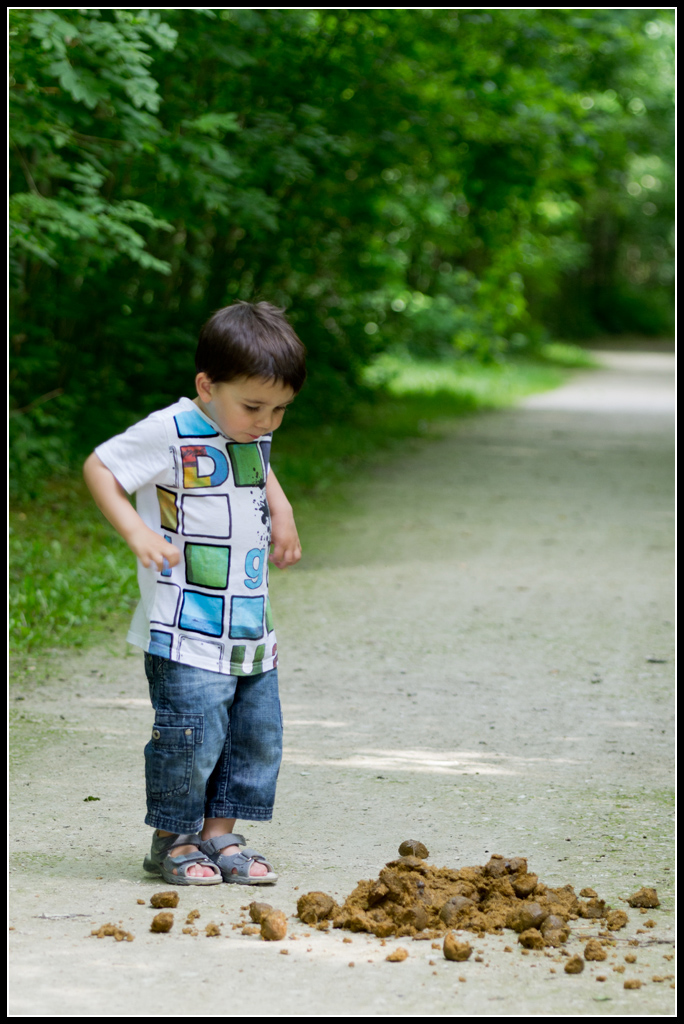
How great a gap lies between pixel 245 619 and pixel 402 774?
123 cm

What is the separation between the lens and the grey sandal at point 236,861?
10.3ft

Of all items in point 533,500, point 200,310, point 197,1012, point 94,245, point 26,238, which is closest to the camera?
point 197,1012

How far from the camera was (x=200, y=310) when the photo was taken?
1108cm

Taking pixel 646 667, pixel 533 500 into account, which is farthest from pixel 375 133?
pixel 646 667

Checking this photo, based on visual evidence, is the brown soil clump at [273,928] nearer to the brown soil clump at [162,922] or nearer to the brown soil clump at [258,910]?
the brown soil clump at [258,910]

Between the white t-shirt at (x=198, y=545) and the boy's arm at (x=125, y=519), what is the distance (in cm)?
5

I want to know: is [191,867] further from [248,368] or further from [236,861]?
[248,368]

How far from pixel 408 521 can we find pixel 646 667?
11.6 feet

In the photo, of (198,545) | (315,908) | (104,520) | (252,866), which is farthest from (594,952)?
(104,520)

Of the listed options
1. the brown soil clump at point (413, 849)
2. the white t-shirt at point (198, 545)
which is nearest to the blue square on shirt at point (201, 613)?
the white t-shirt at point (198, 545)

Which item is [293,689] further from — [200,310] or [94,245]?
[200,310]

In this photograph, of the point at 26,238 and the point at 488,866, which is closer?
the point at 488,866

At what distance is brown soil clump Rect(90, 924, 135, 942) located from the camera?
2.75m

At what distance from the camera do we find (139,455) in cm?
300
